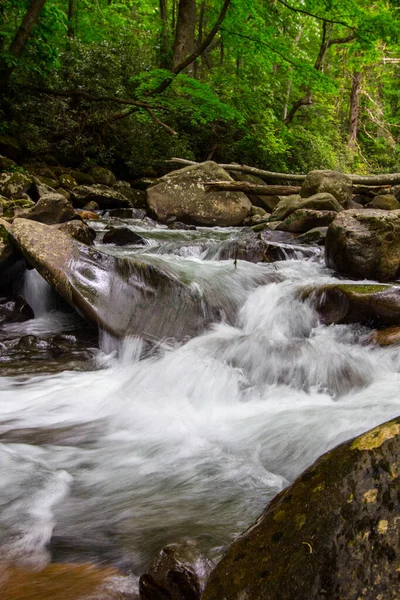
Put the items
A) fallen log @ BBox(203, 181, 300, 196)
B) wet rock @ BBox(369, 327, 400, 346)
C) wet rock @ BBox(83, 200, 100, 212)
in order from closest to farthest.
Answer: wet rock @ BBox(369, 327, 400, 346) → fallen log @ BBox(203, 181, 300, 196) → wet rock @ BBox(83, 200, 100, 212)

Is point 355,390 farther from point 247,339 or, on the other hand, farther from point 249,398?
point 247,339

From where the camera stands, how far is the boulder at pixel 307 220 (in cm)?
885

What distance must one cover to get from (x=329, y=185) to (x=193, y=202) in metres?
3.55

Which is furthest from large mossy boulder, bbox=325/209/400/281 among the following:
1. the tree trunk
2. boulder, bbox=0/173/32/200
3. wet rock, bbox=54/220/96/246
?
the tree trunk

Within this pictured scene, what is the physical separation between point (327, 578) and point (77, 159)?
1458 centimetres

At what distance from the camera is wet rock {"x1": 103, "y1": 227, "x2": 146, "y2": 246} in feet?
26.3

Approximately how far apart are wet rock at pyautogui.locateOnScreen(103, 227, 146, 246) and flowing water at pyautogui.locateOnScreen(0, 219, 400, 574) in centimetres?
245

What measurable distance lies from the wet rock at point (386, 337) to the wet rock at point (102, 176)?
11203mm

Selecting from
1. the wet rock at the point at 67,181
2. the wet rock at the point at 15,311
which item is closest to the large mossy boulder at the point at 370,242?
the wet rock at the point at 15,311

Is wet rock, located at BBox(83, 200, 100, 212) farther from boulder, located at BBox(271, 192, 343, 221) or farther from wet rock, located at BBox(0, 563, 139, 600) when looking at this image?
wet rock, located at BBox(0, 563, 139, 600)

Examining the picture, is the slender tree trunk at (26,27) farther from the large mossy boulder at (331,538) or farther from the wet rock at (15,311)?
the large mossy boulder at (331,538)

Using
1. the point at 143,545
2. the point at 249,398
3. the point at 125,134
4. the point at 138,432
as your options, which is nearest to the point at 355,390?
the point at 249,398

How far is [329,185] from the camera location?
10992 millimetres

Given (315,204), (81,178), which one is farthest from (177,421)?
(81,178)
